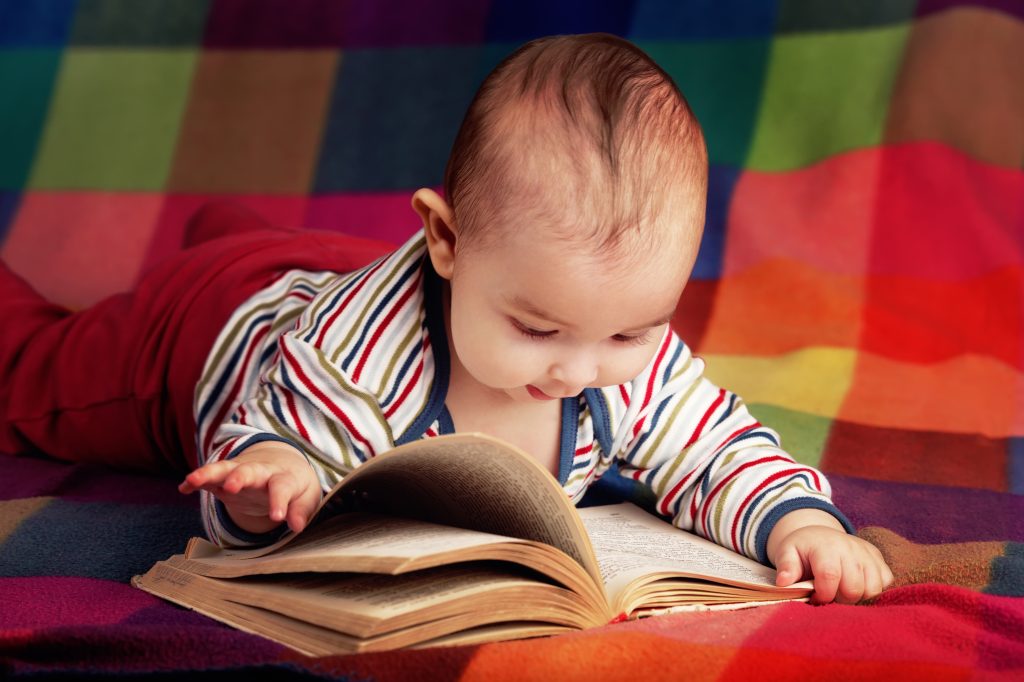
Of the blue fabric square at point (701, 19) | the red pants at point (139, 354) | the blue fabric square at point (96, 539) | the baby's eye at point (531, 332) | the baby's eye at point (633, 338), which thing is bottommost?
the blue fabric square at point (96, 539)

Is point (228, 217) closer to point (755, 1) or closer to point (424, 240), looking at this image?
point (424, 240)

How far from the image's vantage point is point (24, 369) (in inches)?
57.6

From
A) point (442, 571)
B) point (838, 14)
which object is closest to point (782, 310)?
point (838, 14)

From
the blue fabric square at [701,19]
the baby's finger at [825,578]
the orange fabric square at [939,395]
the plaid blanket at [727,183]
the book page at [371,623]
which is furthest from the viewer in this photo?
the blue fabric square at [701,19]

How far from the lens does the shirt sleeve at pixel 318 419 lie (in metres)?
1.06

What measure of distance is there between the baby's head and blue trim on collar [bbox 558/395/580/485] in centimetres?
15

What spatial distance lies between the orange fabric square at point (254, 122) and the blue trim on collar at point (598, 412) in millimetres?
1098

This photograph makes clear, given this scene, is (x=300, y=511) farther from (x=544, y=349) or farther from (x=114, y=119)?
(x=114, y=119)

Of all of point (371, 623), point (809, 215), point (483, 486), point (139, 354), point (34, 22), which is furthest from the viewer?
point (34, 22)

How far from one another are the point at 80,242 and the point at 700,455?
127cm

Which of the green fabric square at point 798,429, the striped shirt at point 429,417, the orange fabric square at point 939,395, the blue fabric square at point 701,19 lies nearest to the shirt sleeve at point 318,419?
the striped shirt at point 429,417

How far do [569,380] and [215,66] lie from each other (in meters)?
1.51

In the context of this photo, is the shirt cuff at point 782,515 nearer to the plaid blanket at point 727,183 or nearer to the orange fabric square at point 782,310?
the plaid blanket at point 727,183

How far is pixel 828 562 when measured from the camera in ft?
3.20
